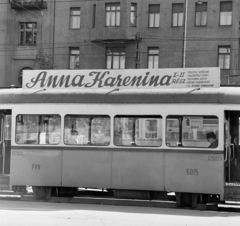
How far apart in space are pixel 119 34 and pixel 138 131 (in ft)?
79.2

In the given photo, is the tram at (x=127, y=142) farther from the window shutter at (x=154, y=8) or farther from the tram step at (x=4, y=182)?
the window shutter at (x=154, y=8)

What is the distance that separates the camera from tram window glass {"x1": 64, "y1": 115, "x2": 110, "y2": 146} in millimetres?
11859

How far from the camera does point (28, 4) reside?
121 ft

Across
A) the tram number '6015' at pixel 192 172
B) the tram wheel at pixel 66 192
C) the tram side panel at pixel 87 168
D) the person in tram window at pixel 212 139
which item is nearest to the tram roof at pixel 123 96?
the person in tram window at pixel 212 139

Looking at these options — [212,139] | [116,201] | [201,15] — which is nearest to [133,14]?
[201,15]

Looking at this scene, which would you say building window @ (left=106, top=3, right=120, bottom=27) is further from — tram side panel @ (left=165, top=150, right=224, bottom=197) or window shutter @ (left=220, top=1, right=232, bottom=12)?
tram side panel @ (left=165, top=150, right=224, bottom=197)

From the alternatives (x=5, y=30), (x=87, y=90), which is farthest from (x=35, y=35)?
(x=87, y=90)

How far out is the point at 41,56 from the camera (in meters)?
34.0

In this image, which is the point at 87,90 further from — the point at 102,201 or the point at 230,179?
the point at 230,179

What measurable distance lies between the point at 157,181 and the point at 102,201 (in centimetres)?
159

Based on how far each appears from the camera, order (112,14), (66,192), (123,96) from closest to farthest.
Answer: (123,96) → (66,192) → (112,14)

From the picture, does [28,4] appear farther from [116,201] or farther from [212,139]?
[212,139]

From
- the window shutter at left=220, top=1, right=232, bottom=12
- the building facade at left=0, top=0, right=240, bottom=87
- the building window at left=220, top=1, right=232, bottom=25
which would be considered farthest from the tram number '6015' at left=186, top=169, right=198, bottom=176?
the window shutter at left=220, top=1, right=232, bottom=12

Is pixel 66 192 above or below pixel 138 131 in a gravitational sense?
below
